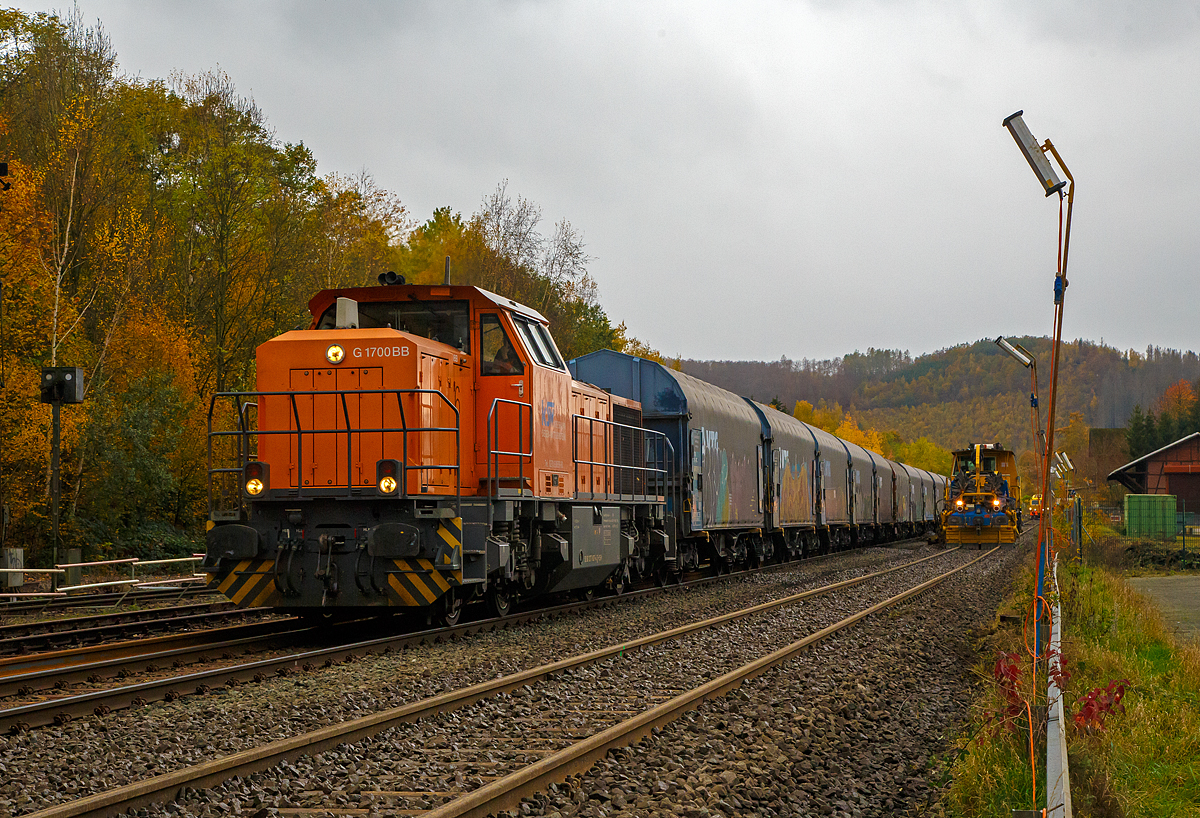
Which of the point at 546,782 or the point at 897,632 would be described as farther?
the point at 897,632

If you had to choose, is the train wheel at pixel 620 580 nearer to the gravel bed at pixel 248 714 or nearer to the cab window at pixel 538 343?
the gravel bed at pixel 248 714

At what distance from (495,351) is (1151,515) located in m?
36.9

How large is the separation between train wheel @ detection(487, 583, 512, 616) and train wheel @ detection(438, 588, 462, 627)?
699 millimetres

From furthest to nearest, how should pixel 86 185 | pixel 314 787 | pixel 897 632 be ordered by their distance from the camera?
1. pixel 86 185
2. pixel 897 632
3. pixel 314 787

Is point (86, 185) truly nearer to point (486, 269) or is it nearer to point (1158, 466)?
point (486, 269)

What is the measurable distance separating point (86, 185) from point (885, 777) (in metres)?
25.0

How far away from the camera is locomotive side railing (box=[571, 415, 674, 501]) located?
44.0ft

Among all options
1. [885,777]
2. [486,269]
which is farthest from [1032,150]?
[486,269]

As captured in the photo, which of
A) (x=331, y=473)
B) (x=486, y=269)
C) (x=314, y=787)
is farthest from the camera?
(x=486, y=269)

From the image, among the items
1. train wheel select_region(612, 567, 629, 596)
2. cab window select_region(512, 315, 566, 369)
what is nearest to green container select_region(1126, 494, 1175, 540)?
train wheel select_region(612, 567, 629, 596)

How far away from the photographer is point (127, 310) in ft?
87.1

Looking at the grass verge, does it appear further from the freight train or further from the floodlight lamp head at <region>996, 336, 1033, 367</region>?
the floodlight lamp head at <region>996, 336, 1033, 367</region>

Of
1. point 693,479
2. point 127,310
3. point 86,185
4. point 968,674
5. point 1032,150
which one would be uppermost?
point 86,185

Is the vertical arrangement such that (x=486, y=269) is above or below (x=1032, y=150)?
above
